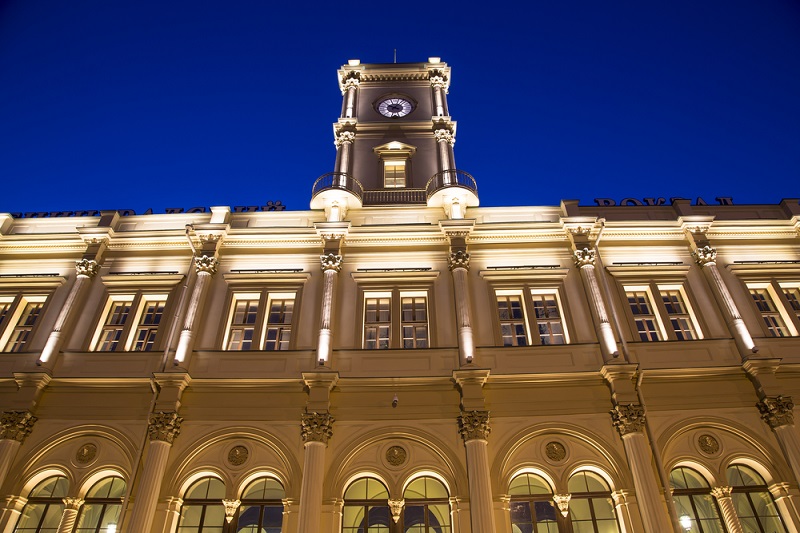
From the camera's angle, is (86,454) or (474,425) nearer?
(474,425)

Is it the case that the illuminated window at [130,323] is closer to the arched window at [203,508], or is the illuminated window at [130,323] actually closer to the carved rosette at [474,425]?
the arched window at [203,508]

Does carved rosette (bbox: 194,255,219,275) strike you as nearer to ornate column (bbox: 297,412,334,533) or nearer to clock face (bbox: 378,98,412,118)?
ornate column (bbox: 297,412,334,533)

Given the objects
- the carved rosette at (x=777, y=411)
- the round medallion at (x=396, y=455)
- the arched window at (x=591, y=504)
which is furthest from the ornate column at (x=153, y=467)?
the carved rosette at (x=777, y=411)

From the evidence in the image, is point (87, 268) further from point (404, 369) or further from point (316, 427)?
point (404, 369)

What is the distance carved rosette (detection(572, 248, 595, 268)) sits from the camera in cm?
1931

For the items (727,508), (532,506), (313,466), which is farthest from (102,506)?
(727,508)

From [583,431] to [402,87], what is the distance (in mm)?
20552

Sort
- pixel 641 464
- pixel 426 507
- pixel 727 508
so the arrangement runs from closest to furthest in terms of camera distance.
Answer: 1. pixel 727 508
2. pixel 641 464
3. pixel 426 507

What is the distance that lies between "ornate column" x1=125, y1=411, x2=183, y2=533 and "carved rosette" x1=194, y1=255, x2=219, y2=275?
520 cm

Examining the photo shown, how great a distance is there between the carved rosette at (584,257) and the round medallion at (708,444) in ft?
20.5

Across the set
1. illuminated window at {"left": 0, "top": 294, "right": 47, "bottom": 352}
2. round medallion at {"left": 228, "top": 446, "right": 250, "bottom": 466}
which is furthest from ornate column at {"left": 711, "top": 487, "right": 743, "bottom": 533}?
illuminated window at {"left": 0, "top": 294, "right": 47, "bottom": 352}

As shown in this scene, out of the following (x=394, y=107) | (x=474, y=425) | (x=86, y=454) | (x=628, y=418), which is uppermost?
(x=394, y=107)

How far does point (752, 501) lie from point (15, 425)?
2075cm

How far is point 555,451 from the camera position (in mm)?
16016
